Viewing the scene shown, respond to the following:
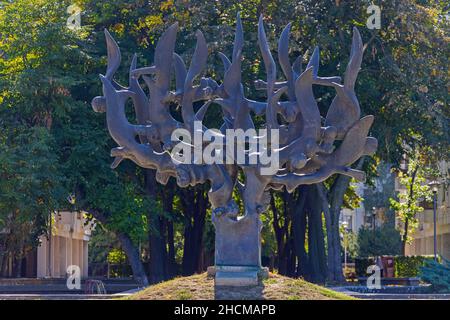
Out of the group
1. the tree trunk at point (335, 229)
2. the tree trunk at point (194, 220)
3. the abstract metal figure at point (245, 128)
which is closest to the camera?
the abstract metal figure at point (245, 128)

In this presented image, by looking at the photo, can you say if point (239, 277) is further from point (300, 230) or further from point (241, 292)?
point (300, 230)

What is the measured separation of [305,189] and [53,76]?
33.0 feet

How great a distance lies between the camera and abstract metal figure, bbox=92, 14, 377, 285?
79.3 ft

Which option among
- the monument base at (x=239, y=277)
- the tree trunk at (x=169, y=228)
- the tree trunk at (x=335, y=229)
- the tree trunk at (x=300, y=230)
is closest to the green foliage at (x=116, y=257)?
the tree trunk at (x=169, y=228)

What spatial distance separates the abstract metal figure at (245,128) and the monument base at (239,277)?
0.08 metres

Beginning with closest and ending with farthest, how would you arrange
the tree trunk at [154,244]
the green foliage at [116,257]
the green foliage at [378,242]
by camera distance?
the tree trunk at [154,244]
the green foliage at [116,257]
the green foliage at [378,242]

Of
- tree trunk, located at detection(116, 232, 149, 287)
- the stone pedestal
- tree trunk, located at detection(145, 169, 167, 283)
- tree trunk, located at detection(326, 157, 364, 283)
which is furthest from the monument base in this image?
tree trunk, located at detection(145, 169, 167, 283)

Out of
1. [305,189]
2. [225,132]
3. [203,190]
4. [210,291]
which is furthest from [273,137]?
[203,190]

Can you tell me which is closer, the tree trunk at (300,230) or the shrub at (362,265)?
the tree trunk at (300,230)

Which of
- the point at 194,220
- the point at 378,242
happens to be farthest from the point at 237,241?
the point at 378,242

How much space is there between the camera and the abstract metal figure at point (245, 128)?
2416cm

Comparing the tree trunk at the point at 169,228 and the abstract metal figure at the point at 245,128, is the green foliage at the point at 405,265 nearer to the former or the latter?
the tree trunk at the point at 169,228

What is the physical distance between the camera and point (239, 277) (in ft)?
75.4

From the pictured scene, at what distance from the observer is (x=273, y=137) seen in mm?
24469
